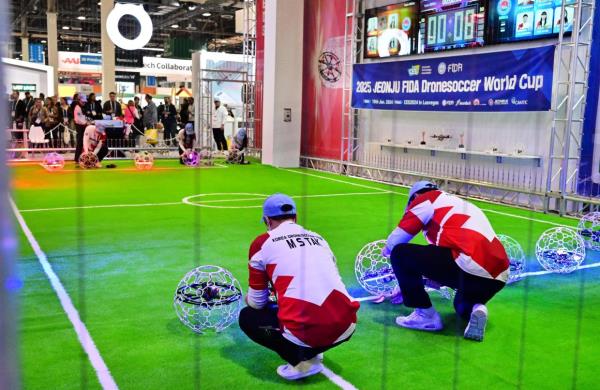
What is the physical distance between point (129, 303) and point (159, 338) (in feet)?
2.80

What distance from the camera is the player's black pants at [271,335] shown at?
361cm

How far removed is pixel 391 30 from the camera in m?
13.6

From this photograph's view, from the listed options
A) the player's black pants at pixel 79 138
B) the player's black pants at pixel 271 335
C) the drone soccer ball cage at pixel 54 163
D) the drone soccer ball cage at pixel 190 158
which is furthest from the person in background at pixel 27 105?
the player's black pants at pixel 271 335

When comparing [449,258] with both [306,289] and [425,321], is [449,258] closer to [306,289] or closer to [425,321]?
[425,321]

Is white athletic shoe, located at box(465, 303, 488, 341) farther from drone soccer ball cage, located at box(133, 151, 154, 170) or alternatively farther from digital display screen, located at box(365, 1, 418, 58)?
drone soccer ball cage, located at box(133, 151, 154, 170)

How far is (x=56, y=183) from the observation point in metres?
12.2

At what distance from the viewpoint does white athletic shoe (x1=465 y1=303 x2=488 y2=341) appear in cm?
431

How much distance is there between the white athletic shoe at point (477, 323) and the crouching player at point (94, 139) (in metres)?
12.1

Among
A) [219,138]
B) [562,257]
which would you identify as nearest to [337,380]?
[562,257]

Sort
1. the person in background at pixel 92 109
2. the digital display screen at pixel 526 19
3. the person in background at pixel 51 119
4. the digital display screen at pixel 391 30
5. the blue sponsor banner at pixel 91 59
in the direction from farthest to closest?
the blue sponsor banner at pixel 91 59 → the person in background at pixel 51 119 → the person in background at pixel 92 109 → the digital display screen at pixel 391 30 → the digital display screen at pixel 526 19

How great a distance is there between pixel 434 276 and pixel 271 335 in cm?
135

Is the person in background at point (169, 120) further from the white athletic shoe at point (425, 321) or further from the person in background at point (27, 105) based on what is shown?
the white athletic shoe at point (425, 321)

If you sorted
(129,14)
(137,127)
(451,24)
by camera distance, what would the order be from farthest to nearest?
(137,127) < (129,14) < (451,24)

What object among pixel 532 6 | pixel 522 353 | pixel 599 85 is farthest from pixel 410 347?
pixel 532 6
